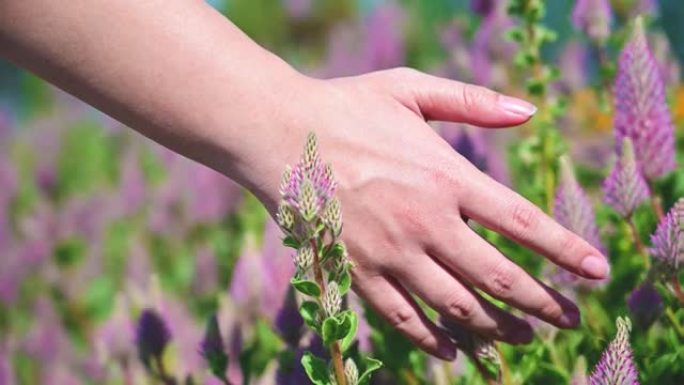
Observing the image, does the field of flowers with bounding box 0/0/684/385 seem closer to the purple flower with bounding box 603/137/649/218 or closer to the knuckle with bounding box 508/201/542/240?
the purple flower with bounding box 603/137/649/218

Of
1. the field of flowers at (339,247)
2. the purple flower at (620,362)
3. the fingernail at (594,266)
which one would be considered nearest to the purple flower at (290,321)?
the field of flowers at (339,247)

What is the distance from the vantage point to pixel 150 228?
277 centimetres

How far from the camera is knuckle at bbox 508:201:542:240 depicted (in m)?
1.08

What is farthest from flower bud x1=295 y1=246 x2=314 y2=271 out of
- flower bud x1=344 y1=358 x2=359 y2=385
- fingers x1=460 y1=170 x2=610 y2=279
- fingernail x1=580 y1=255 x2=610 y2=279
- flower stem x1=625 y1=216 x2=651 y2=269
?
flower stem x1=625 y1=216 x2=651 y2=269

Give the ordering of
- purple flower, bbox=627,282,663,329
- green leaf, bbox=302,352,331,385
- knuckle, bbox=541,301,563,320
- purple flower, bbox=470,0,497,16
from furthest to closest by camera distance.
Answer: purple flower, bbox=470,0,497,16 → purple flower, bbox=627,282,663,329 → knuckle, bbox=541,301,563,320 → green leaf, bbox=302,352,331,385

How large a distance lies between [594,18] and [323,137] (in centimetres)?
75

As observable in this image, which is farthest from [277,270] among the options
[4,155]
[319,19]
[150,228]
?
[319,19]

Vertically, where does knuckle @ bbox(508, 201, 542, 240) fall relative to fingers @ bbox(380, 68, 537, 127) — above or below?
below

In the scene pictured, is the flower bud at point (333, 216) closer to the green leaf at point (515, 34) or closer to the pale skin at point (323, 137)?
the pale skin at point (323, 137)

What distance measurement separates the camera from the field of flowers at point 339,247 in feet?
3.94

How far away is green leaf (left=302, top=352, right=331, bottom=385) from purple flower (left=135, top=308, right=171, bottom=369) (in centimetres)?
48

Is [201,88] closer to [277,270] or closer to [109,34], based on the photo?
[109,34]

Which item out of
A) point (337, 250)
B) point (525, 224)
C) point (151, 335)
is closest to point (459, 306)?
point (525, 224)

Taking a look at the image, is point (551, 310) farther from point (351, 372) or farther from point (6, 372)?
point (6, 372)
